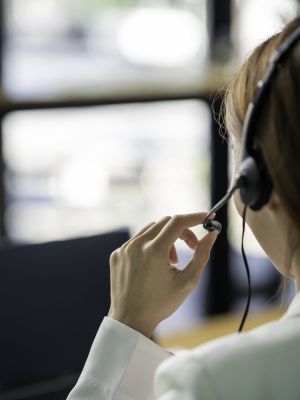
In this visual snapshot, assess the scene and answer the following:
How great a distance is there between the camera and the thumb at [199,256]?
3.68 feet

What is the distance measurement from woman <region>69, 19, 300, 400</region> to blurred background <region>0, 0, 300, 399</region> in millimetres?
1704

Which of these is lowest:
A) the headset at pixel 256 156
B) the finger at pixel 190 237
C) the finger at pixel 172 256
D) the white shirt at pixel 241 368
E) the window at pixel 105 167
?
the window at pixel 105 167

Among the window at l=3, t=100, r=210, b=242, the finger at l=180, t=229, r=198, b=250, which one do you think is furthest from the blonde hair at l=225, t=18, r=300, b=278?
the window at l=3, t=100, r=210, b=242

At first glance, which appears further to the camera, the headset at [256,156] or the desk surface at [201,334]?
the desk surface at [201,334]

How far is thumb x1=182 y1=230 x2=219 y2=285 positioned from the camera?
1123 millimetres

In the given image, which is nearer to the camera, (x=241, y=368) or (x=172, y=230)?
(x=241, y=368)

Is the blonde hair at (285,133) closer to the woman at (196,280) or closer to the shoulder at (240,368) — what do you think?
the woman at (196,280)

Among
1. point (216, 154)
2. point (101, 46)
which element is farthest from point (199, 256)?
point (101, 46)

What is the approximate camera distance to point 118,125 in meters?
3.09

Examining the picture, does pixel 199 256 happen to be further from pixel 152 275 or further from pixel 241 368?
pixel 241 368

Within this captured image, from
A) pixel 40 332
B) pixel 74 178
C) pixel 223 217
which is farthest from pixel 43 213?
pixel 40 332

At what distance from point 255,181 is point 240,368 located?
0.67ft

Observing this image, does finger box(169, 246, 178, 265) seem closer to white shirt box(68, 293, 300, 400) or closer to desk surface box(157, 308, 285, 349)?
white shirt box(68, 293, 300, 400)

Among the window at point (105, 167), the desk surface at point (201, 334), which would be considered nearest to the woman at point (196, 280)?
the desk surface at point (201, 334)
